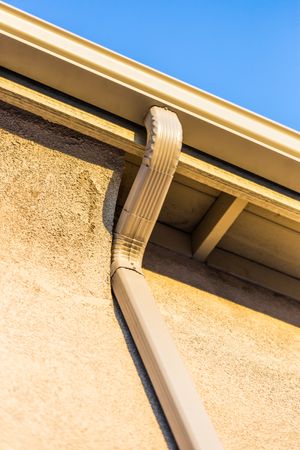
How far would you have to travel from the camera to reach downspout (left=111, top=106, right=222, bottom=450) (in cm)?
122

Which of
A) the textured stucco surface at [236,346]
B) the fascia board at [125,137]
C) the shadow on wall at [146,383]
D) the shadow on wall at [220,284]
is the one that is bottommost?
the shadow on wall at [220,284]

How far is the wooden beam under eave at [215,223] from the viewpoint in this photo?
2072 millimetres

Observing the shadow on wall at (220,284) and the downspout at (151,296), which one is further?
the shadow on wall at (220,284)

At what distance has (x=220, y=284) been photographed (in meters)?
2.16

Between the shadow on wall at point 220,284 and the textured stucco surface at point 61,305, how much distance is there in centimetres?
34

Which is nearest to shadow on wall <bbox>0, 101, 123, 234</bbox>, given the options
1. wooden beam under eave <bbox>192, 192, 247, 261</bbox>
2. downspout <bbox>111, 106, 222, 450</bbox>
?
downspout <bbox>111, 106, 222, 450</bbox>

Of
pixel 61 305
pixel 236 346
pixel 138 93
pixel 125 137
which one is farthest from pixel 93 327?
pixel 138 93

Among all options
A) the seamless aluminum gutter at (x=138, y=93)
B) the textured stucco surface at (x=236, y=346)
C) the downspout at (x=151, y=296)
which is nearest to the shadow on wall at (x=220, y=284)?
the textured stucco surface at (x=236, y=346)

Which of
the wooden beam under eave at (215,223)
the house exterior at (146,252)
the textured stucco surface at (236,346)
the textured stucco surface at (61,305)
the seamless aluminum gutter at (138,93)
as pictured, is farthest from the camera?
the wooden beam under eave at (215,223)

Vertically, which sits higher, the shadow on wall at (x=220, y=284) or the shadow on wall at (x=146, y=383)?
the shadow on wall at (x=146, y=383)

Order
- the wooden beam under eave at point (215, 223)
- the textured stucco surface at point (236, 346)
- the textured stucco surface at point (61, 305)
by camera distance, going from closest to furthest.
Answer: the textured stucco surface at point (61, 305) → the textured stucco surface at point (236, 346) → the wooden beam under eave at point (215, 223)

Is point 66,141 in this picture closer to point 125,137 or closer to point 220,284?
point 125,137

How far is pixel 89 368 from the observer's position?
136 cm

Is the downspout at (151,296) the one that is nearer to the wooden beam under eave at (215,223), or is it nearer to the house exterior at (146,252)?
the house exterior at (146,252)
